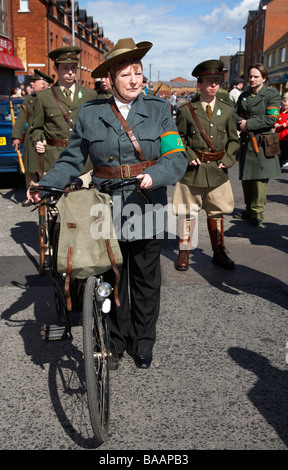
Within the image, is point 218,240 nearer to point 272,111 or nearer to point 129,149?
point 272,111

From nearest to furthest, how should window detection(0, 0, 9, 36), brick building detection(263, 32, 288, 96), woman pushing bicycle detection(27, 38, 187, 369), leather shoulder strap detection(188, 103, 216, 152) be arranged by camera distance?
woman pushing bicycle detection(27, 38, 187, 369), leather shoulder strap detection(188, 103, 216, 152), window detection(0, 0, 9, 36), brick building detection(263, 32, 288, 96)

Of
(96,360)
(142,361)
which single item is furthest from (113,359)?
(96,360)

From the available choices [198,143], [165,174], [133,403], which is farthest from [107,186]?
[198,143]

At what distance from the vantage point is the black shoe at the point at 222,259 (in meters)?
5.56

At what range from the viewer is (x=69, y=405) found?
3.02 meters

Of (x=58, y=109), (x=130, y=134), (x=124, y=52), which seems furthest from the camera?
(x=58, y=109)

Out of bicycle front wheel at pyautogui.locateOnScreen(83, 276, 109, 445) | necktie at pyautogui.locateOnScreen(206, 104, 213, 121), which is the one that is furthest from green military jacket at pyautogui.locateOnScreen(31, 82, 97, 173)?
bicycle front wheel at pyautogui.locateOnScreen(83, 276, 109, 445)

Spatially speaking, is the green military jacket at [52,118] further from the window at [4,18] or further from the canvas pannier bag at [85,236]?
the window at [4,18]

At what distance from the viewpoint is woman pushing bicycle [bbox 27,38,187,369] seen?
3.01 metres

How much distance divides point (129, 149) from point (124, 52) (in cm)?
56

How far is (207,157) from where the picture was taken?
533 cm

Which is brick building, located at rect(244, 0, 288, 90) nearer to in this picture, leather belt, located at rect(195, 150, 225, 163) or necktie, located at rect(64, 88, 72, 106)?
necktie, located at rect(64, 88, 72, 106)

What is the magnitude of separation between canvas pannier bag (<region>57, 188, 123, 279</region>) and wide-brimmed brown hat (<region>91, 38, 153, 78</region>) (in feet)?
2.72

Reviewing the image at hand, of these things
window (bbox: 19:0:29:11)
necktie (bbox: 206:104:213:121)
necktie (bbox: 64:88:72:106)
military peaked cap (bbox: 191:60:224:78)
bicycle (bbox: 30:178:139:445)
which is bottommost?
bicycle (bbox: 30:178:139:445)
